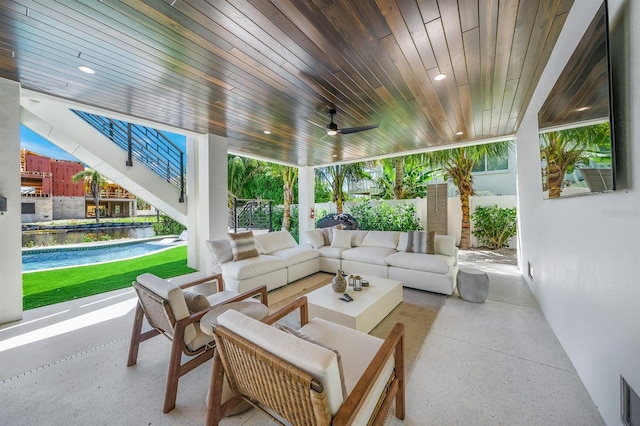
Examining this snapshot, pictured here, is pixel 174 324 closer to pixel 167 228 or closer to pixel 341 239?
pixel 341 239

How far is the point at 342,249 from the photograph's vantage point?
5.39 metres

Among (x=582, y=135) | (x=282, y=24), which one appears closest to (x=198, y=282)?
(x=282, y=24)

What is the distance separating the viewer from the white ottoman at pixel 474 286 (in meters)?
3.60

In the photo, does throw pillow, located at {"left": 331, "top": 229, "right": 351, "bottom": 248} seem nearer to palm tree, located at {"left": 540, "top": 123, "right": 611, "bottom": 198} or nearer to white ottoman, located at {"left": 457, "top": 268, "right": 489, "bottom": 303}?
white ottoman, located at {"left": 457, "top": 268, "right": 489, "bottom": 303}

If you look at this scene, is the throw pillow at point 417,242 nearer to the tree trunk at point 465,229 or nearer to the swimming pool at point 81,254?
the tree trunk at point 465,229

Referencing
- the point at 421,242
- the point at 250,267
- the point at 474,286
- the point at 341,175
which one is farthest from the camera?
the point at 341,175

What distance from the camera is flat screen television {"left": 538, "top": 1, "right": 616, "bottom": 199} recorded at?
1466mm

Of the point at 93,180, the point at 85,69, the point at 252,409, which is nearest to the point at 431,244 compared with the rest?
the point at 252,409

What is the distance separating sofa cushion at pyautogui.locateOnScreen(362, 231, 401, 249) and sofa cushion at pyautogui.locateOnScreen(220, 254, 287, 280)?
210 centimetres

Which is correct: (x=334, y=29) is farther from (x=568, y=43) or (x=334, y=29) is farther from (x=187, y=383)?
(x=187, y=383)

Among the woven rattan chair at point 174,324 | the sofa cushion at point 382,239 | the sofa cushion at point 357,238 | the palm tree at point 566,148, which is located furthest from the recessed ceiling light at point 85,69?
the sofa cushion at point 382,239

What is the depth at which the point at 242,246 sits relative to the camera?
4391mm

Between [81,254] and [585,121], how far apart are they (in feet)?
38.2

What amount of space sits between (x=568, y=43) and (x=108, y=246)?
1296 cm
